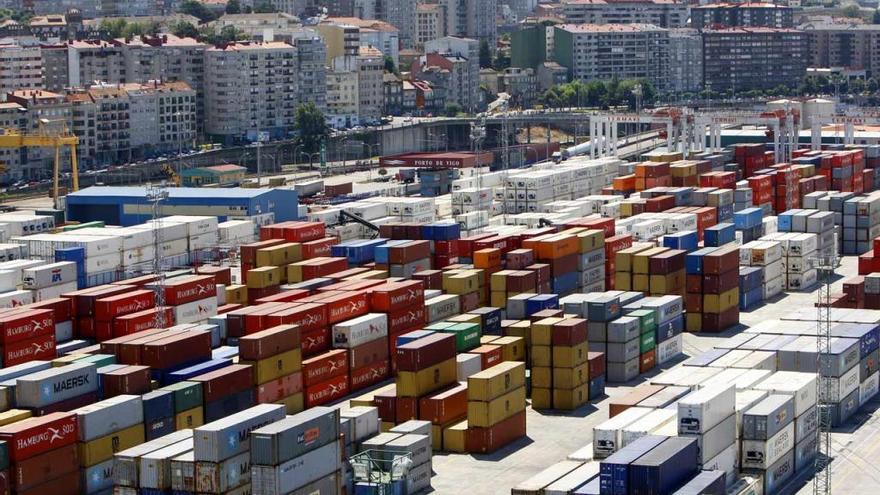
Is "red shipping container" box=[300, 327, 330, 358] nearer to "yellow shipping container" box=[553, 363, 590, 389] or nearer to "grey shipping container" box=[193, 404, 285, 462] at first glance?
"yellow shipping container" box=[553, 363, 590, 389]

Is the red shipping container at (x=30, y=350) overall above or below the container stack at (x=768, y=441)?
above

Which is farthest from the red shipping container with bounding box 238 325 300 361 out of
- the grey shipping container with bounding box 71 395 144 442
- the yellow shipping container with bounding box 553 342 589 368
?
the yellow shipping container with bounding box 553 342 589 368

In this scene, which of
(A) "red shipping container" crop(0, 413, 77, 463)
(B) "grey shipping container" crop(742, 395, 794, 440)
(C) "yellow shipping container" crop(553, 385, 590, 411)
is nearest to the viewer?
(A) "red shipping container" crop(0, 413, 77, 463)

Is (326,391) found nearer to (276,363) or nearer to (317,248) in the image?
(276,363)

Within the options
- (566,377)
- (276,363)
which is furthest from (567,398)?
(276,363)

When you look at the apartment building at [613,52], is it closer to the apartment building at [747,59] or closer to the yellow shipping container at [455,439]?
the apartment building at [747,59]

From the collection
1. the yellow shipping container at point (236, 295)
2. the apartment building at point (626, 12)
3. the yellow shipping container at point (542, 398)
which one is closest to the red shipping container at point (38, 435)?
the yellow shipping container at point (542, 398)
